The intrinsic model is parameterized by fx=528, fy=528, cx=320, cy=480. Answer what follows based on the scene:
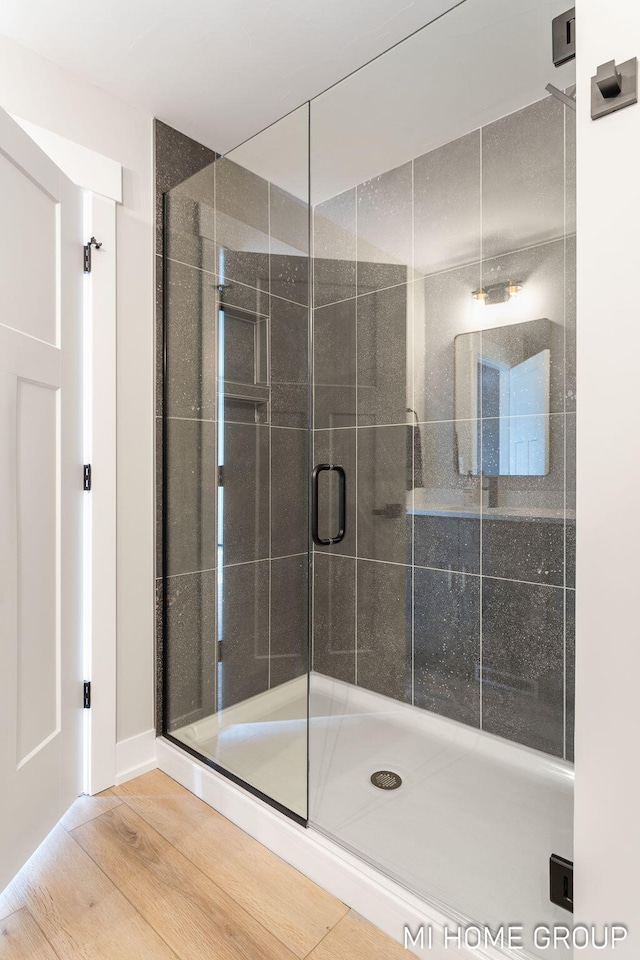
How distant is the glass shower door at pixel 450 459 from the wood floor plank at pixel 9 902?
81cm

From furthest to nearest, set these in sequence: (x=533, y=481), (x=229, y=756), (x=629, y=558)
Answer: (x=229, y=756) < (x=533, y=481) < (x=629, y=558)

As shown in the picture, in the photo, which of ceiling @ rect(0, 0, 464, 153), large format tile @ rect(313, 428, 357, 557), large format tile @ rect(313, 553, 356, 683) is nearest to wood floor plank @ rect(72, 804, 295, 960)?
large format tile @ rect(313, 553, 356, 683)

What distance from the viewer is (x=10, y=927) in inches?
52.6

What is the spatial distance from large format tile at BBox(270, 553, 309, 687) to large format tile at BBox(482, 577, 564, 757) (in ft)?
1.92

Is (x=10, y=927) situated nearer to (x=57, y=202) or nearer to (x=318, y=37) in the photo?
(x=57, y=202)

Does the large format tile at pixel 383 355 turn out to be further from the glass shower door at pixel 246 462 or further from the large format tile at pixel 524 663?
the large format tile at pixel 524 663

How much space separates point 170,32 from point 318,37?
0.46m

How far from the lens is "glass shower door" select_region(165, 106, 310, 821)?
1740mm

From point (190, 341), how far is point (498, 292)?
3.73ft

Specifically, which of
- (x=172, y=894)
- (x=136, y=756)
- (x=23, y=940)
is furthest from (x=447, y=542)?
(x=23, y=940)

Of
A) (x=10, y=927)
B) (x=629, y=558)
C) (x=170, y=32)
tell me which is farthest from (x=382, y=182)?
(x=10, y=927)

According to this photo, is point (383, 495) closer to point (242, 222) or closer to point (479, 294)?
point (479, 294)

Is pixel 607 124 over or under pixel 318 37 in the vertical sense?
under

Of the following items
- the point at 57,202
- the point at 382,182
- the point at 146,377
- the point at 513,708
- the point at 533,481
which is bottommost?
the point at 513,708
